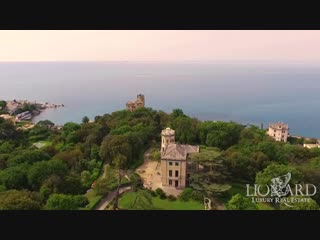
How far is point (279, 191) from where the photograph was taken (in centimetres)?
1002

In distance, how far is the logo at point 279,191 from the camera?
31.6 ft

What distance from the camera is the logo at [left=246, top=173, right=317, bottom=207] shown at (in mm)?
9631

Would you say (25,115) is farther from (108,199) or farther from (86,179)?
(108,199)

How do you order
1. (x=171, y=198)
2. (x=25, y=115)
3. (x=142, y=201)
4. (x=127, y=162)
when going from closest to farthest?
(x=142, y=201) < (x=171, y=198) < (x=127, y=162) < (x=25, y=115)

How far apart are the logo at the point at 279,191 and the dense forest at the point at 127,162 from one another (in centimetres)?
25

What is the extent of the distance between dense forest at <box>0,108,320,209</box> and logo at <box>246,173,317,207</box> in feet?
0.83

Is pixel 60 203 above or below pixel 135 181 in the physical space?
below

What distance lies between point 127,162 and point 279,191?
20.5 ft

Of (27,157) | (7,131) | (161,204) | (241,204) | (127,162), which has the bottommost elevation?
(161,204)

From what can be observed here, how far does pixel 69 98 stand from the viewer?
43531 millimetres

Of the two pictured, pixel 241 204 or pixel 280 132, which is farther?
pixel 280 132

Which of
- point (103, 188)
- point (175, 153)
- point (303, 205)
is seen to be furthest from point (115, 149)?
point (303, 205)

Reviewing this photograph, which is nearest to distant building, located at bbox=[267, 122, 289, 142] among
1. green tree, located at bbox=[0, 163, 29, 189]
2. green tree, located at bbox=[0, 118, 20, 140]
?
green tree, located at bbox=[0, 163, 29, 189]

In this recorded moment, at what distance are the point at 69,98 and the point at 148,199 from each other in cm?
3541
